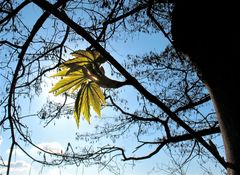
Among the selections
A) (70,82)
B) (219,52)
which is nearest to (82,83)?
(70,82)

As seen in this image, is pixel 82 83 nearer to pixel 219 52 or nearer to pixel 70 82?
pixel 70 82

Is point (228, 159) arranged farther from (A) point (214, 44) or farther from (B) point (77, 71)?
(B) point (77, 71)

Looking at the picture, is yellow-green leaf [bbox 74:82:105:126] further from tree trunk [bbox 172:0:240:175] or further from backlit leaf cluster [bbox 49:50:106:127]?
tree trunk [bbox 172:0:240:175]

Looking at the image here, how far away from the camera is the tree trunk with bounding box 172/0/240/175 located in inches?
22.1

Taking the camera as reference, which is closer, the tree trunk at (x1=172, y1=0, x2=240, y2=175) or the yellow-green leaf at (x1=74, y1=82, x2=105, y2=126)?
the tree trunk at (x1=172, y1=0, x2=240, y2=175)

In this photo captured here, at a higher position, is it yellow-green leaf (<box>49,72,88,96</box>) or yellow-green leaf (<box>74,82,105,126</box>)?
yellow-green leaf (<box>49,72,88,96</box>)

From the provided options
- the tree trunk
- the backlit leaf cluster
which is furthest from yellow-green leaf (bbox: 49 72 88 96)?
the tree trunk

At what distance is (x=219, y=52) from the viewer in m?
0.64

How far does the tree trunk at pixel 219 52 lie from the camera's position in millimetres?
561

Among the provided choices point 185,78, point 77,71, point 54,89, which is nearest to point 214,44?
point 77,71

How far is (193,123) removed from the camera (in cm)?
397

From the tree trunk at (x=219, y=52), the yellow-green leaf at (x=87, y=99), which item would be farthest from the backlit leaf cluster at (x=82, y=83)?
the tree trunk at (x=219, y=52)

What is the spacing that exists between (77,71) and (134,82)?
0.29m

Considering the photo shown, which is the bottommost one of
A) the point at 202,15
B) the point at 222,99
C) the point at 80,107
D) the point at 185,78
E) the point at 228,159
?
the point at 228,159
